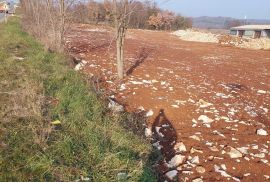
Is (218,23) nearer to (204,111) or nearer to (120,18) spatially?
(120,18)

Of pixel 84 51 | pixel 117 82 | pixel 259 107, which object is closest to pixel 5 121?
pixel 117 82

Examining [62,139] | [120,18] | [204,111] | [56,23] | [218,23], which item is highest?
[120,18]

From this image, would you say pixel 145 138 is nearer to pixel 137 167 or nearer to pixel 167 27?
pixel 137 167

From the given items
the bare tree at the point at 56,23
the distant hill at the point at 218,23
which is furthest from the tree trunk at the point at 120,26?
the distant hill at the point at 218,23

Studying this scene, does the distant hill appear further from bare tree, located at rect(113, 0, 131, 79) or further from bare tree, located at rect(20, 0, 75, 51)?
bare tree, located at rect(113, 0, 131, 79)

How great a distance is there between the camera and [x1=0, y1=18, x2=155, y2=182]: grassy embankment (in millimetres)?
3660

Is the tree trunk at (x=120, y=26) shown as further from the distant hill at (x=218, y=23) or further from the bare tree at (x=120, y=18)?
the distant hill at (x=218, y=23)

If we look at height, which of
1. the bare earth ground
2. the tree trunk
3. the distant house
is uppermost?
the tree trunk

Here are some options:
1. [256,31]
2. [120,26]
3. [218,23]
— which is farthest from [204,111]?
[218,23]

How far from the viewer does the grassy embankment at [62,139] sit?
12.0ft

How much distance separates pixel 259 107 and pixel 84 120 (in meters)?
4.24

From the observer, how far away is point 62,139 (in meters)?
4.34

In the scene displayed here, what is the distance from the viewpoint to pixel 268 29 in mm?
35969

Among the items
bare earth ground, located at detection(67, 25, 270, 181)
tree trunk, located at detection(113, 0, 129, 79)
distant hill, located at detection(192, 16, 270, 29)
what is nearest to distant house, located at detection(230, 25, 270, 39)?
distant hill, located at detection(192, 16, 270, 29)
